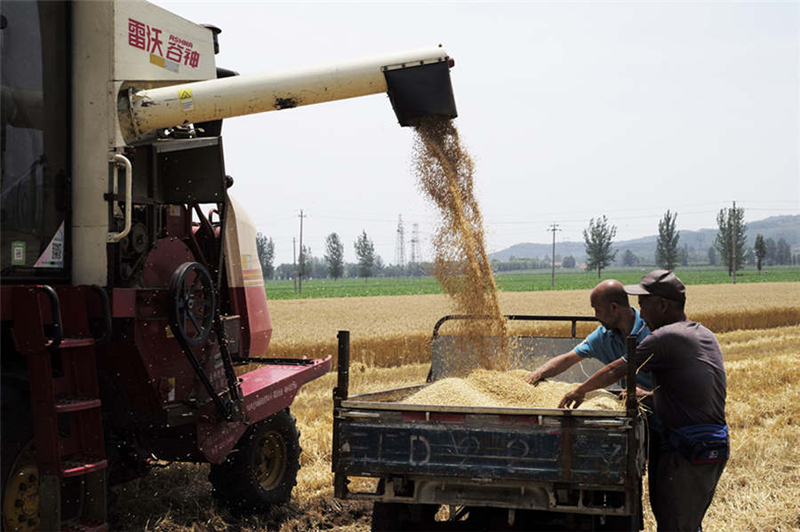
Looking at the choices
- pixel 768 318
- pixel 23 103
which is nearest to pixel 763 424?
pixel 23 103

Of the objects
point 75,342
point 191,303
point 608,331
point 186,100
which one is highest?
point 186,100

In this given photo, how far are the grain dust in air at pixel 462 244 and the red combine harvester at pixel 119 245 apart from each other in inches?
28.9

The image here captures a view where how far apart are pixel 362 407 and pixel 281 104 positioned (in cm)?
201

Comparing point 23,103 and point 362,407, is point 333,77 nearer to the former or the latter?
point 23,103

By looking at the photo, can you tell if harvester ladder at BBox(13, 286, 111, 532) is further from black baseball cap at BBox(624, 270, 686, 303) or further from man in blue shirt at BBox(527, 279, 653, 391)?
black baseball cap at BBox(624, 270, 686, 303)

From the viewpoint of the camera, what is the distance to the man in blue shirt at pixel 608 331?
492 cm

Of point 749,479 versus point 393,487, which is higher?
point 393,487

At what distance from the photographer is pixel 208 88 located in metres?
4.38

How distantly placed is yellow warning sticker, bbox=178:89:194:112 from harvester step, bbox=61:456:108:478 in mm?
2114

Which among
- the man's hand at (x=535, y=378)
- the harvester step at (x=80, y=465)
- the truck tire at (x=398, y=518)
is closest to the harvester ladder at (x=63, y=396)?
the harvester step at (x=80, y=465)

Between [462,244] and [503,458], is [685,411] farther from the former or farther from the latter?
[462,244]

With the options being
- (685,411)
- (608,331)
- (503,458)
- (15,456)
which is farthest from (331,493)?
(685,411)

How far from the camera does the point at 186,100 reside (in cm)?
434

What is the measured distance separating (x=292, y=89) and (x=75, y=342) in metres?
1.99
